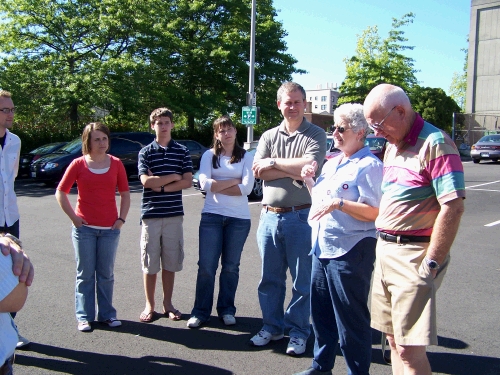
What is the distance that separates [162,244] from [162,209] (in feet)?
1.17

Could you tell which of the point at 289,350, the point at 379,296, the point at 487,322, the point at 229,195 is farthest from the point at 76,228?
the point at 487,322

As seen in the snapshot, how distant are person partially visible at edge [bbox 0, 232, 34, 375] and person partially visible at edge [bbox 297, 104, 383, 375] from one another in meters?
1.88

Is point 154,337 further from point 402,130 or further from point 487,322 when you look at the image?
point 487,322

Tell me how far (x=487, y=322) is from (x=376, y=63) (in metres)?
38.5

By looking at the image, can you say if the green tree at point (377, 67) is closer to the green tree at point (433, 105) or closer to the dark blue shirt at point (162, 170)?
the green tree at point (433, 105)

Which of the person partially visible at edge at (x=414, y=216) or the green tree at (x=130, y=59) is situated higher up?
the green tree at (x=130, y=59)

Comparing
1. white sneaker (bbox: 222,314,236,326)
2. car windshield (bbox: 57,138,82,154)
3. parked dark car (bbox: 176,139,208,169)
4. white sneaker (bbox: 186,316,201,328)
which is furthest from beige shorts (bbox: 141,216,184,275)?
parked dark car (bbox: 176,139,208,169)

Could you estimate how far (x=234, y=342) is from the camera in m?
4.38

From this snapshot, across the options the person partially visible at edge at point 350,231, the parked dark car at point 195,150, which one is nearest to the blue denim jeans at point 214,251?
the person partially visible at edge at point 350,231

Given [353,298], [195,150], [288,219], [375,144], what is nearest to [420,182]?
[353,298]

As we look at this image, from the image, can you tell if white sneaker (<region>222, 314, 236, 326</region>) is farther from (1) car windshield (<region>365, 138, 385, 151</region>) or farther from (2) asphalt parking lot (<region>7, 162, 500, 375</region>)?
(1) car windshield (<region>365, 138, 385, 151</region>)

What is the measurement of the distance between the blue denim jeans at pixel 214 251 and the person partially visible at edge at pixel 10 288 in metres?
2.65

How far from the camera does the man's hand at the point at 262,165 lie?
4109 millimetres

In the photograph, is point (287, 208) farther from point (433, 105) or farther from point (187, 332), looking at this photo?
point (433, 105)
